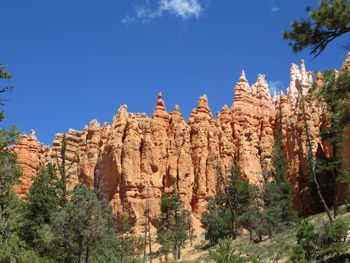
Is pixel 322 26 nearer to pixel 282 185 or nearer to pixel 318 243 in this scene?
pixel 318 243

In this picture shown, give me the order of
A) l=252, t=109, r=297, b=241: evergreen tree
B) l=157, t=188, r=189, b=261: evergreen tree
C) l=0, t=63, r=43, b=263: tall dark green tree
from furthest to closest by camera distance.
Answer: l=157, t=188, r=189, b=261: evergreen tree, l=252, t=109, r=297, b=241: evergreen tree, l=0, t=63, r=43, b=263: tall dark green tree

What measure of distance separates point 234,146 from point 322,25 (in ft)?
189

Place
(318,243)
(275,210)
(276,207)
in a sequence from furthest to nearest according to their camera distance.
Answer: (276,207)
(275,210)
(318,243)

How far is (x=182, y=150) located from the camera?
2628 inches

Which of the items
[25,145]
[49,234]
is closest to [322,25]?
[49,234]

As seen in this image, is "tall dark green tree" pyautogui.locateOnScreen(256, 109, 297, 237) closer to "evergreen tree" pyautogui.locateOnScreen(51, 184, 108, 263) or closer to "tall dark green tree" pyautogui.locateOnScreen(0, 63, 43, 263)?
"evergreen tree" pyautogui.locateOnScreen(51, 184, 108, 263)

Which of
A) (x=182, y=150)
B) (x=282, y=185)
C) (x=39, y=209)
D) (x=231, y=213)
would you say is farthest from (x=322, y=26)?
(x=182, y=150)

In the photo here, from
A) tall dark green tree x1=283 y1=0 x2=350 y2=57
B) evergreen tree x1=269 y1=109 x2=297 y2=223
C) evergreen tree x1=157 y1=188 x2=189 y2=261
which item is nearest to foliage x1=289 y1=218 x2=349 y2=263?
tall dark green tree x1=283 y1=0 x2=350 y2=57

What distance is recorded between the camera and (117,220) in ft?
196

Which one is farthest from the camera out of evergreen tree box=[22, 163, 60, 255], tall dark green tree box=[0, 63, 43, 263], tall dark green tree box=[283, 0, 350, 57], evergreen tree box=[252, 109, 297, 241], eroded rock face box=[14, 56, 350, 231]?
eroded rock face box=[14, 56, 350, 231]

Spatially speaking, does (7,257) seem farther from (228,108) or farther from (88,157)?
(228,108)

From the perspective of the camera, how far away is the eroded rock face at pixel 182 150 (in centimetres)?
6103

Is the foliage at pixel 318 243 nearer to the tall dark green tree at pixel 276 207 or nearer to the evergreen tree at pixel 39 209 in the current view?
the tall dark green tree at pixel 276 207

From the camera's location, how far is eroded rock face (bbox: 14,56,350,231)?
61031mm
